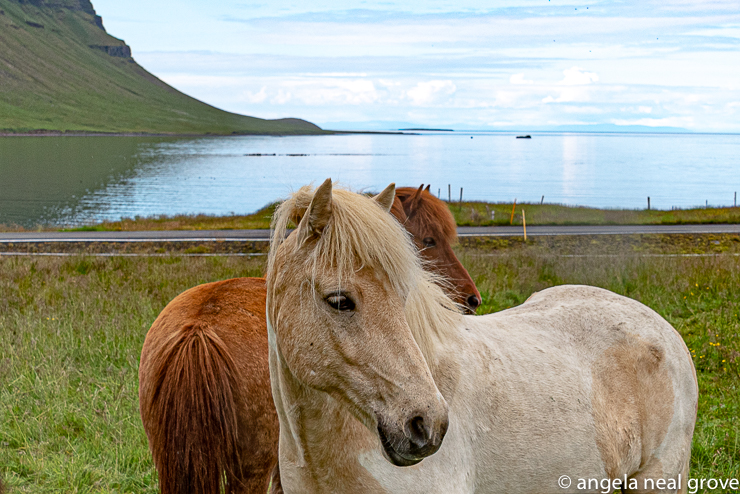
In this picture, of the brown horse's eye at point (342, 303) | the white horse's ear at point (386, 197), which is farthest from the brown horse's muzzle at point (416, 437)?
the white horse's ear at point (386, 197)

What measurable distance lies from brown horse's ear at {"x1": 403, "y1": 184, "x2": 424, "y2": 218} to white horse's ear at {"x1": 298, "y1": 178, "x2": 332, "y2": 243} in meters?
3.40

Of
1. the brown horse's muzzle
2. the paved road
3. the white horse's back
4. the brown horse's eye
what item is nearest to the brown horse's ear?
the white horse's back

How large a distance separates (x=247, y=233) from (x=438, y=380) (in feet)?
76.1

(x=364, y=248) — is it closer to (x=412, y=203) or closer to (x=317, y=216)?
(x=317, y=216)

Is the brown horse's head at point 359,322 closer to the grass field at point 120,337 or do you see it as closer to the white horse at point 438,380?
the white horse at point 438,380

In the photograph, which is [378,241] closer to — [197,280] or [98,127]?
[197,280]

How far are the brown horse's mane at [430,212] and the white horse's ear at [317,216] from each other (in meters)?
3.37

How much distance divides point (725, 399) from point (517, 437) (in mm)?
4935

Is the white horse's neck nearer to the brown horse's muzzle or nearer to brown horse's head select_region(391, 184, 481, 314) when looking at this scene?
the brown horse's muzzle

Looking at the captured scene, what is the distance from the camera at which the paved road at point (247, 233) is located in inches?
899

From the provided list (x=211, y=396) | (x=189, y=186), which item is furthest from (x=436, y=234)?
(x=189, y=186)

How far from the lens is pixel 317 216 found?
2.41 meters

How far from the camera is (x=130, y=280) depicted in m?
12.0

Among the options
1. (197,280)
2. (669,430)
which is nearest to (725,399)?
(669,430)
